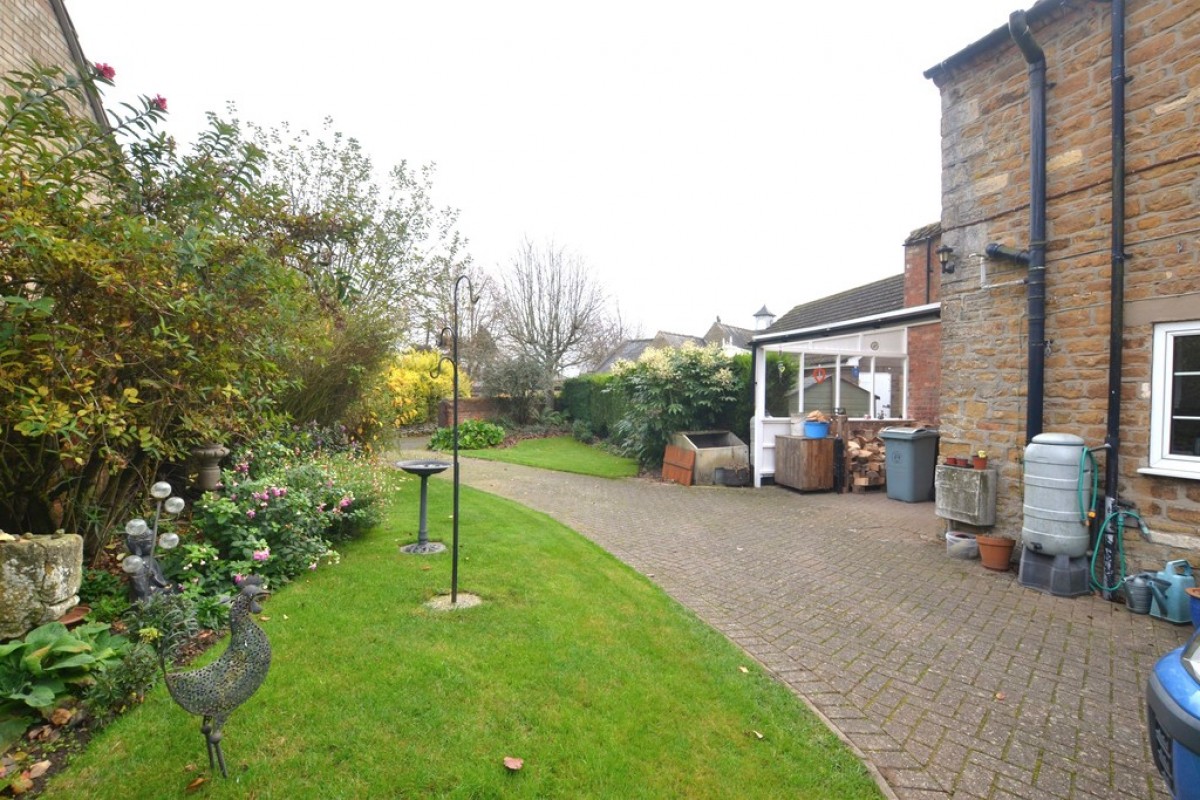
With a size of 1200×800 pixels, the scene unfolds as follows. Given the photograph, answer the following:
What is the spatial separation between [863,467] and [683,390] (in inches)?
142

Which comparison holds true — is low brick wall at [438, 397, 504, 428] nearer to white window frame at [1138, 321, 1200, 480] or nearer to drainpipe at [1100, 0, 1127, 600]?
drainpipe at [1100, 0, 1127, 600]

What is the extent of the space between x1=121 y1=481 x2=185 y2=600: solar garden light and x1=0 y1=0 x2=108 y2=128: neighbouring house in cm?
600

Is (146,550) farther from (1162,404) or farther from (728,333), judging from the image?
(728,333)

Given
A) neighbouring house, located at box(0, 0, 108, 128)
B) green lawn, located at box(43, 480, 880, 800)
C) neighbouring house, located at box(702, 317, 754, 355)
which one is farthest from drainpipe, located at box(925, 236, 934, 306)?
neighbouring house, located at box(702, 317, 754, 355)

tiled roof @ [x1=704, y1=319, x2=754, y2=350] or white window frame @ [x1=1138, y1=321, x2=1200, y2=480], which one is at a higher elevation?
tiled roof @ [x1=704, y1=319, x2=754, y2=350]

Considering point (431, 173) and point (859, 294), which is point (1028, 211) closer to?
point (859, 294)

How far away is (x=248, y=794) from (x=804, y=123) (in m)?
9.80

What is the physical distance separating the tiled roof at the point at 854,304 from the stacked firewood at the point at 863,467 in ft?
13.3

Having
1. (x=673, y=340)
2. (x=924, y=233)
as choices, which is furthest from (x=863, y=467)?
(x=673, y=340)

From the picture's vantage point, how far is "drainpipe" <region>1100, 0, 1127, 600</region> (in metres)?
4.62

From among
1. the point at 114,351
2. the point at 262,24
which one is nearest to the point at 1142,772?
the point at 114,351

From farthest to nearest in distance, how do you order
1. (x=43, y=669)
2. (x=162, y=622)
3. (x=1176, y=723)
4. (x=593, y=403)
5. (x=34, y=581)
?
(x=593, y=403) → (x=162, y=622) → (x=34, y=581) → (x=43, y=669) → (x=1176, y=723)

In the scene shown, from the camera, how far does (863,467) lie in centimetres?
979

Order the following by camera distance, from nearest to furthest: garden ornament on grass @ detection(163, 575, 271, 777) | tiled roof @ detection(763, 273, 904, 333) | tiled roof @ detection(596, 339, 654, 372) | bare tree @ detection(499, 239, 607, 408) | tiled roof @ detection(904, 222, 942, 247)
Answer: garden ornament on grass @ detection(163, 575, 271, 777) < tiled roof @ detection(904, 222, 942, 247) < tiled roof @ detection(763, 273, 904, 333) < bare tree @ detection(499, 239, 607, 408) < tiled roof @ detection(596, 339, 654, 372)
